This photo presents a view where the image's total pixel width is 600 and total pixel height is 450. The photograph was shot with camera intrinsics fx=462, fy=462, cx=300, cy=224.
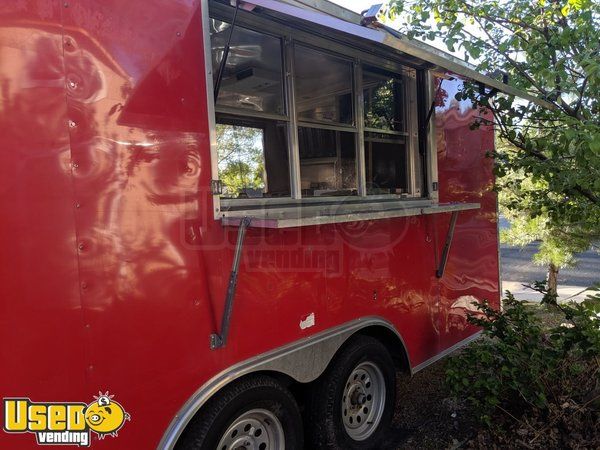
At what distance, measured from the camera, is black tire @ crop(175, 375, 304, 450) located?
2.10m

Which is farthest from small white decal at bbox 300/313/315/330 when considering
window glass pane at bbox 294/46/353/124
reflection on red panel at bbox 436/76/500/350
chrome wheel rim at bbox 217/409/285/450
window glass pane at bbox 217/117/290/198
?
reflection on red panel at bbox 436/76/500/350

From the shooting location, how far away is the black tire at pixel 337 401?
110 inches

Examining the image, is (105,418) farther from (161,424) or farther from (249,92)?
(249,92)

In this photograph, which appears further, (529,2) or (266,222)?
(529,2)

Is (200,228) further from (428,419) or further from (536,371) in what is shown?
(428,419)

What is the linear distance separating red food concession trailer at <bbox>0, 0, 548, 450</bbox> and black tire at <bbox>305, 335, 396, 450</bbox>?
14mm

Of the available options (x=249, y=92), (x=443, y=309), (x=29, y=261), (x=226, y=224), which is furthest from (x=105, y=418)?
(x=443, y=309)

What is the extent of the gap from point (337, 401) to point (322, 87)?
198 cm

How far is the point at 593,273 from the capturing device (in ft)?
41.7

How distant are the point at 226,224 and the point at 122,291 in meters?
0.56

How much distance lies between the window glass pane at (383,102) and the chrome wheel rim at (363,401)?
68.8 inches

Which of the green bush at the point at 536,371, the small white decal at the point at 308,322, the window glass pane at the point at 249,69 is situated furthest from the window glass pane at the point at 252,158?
the green bush at the point at 536,371

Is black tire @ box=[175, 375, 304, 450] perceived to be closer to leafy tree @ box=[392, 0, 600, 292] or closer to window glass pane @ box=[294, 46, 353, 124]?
window glass pane @ box=[294, 46, 353, 124]

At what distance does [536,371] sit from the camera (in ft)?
9.30
